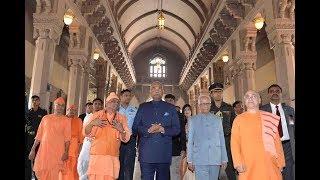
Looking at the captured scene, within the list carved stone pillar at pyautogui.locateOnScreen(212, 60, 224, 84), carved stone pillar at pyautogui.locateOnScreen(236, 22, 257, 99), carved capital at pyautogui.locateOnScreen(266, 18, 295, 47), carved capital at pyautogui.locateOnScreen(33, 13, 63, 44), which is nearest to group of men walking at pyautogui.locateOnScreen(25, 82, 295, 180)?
carved capital at pyautogui.locateOnScreen(33, 13, 63, 44)

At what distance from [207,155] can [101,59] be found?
14875 millimetres

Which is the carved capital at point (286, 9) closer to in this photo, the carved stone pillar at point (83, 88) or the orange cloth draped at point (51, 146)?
the orange cloth draped at point (51, 146)

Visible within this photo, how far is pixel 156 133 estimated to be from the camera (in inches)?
185

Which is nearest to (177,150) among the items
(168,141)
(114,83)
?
(168,141)

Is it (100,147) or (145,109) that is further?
(145,109)

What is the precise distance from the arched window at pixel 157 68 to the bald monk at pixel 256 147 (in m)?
33.7

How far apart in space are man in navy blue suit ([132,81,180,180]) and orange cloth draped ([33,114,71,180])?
1553 millimetres

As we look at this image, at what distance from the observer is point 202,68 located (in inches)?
905

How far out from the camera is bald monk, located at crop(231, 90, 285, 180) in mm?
4008

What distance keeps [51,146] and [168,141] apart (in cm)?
213

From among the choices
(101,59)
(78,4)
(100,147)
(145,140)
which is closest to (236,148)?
(145,140)
